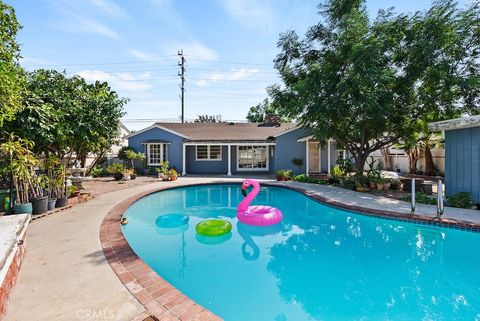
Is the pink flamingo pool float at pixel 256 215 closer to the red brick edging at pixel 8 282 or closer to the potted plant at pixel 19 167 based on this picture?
the red brick edging at pixel 8 282

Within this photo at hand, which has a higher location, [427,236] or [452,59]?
[452,59]

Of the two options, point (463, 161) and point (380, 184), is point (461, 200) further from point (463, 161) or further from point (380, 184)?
point (380, 184)

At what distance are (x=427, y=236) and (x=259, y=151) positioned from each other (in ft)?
47.4

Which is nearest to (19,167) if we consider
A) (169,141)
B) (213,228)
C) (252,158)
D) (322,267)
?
(213,228)

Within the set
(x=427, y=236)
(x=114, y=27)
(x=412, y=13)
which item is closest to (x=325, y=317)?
(x=427, y=236)

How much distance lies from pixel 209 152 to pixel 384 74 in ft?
44.8

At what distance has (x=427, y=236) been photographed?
6.93 meters

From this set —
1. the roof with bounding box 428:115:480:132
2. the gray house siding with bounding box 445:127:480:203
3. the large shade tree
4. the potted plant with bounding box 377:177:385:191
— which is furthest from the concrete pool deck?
the large shade tree

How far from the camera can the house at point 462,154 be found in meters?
8.83

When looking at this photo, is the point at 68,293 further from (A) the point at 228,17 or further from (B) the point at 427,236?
(A) the point at 228,17

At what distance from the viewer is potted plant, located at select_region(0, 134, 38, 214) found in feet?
22.0

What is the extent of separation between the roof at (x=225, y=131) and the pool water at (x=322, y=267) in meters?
11.8

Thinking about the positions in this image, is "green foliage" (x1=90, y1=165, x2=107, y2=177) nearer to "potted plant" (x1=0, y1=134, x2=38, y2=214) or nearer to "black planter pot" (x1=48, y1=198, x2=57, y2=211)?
"black planter pot" (x1=48, y1=198, x2=57, y2=211)
